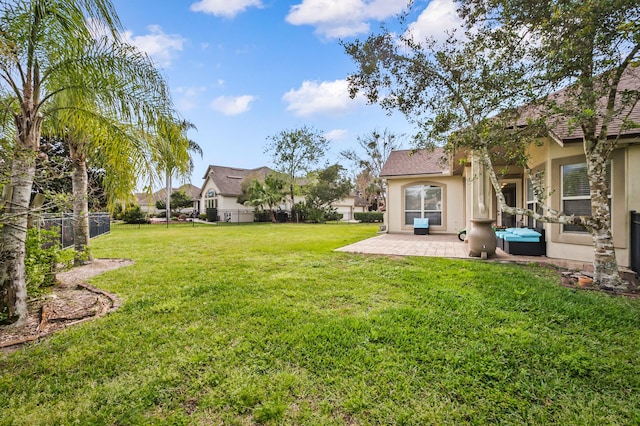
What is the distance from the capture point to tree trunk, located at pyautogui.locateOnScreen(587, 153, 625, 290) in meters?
4.71

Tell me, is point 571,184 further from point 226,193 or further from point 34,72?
point 226,193

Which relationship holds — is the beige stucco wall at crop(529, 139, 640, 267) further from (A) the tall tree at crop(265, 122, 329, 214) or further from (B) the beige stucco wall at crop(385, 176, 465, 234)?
(A) the tall tree at crop(265, 122, 329, 214)

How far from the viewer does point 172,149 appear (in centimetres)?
458

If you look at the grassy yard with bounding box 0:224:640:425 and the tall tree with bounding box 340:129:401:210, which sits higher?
the tall tree with bounding box 340:129:401:210

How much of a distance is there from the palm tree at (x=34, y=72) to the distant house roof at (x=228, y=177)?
1050 inches

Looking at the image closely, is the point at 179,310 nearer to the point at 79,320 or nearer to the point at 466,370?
the point at 79,320

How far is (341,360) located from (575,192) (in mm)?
7290

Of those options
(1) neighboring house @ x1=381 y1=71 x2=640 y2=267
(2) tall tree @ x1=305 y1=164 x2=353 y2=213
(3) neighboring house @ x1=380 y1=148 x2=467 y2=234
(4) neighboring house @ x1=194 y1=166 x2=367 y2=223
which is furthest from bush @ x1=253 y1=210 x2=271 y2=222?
(1) neighboring house @ x1=381 y1=71 x2=640 y2=267

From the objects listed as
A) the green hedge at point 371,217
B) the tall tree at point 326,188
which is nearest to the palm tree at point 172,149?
the tall tree at point 326,188

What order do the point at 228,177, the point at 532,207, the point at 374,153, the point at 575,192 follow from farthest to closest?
the point at 228,177 < the point at 374,153 < the point at 532,207 < the point at 575,192

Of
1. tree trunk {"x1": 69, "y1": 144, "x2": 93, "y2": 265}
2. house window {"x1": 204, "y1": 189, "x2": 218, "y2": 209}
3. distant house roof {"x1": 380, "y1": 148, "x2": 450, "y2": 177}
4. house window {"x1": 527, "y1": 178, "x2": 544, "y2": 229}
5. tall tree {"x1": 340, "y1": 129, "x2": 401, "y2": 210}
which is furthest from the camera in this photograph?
tall tree {"x1": 340, "y1": 129, "x2": 401, "y2": 210}

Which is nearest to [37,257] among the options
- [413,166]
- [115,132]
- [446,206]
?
[115,132]

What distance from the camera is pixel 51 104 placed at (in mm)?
4641

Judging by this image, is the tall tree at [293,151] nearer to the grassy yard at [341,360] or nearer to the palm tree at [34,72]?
the palm tree at [34,72]
